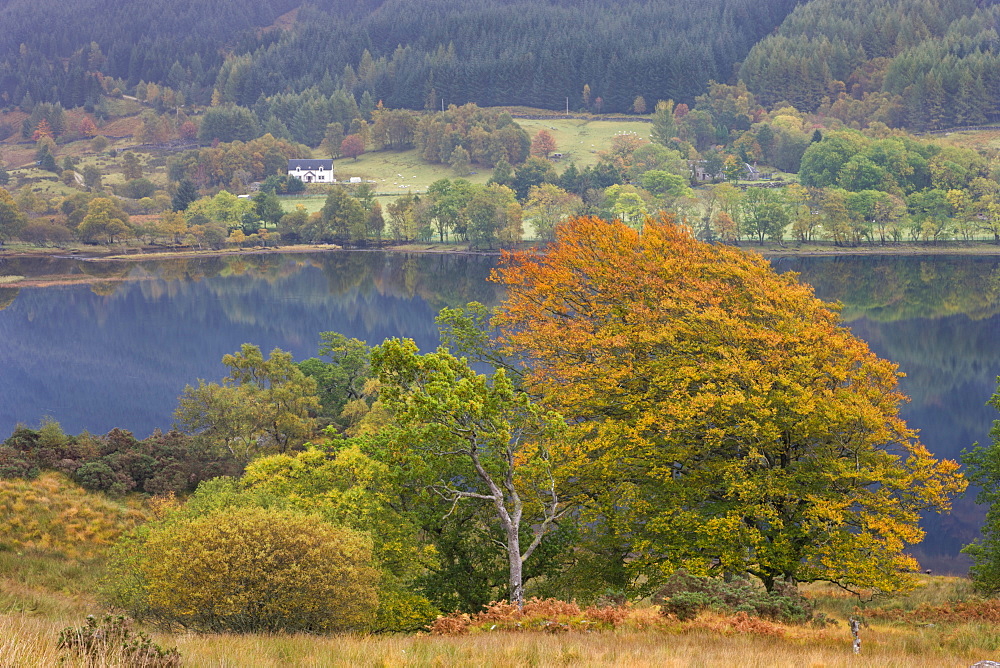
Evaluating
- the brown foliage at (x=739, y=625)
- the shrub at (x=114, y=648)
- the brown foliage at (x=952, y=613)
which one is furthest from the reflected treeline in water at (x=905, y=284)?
the shrub at (x=114, y=648)

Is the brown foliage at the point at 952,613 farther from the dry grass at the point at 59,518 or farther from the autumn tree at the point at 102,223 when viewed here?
the autumn tree at the point at 102,223

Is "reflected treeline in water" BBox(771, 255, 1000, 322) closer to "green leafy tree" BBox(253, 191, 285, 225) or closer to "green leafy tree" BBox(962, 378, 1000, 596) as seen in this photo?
"green leafy tree" BBox(962, 378, 1000, 596)

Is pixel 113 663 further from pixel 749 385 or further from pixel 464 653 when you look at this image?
pixel 749 385

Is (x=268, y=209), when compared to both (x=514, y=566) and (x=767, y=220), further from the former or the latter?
(x=514, y=566)

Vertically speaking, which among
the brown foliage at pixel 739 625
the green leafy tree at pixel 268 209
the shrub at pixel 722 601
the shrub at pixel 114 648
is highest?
the shrub at pixel 114 648

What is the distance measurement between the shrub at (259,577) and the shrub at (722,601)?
6311mm

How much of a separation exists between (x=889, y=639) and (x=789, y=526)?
5547 mm

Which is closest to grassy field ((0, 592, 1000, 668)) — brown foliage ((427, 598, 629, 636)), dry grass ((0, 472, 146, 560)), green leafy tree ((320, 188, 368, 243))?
brown foliage ((427, 598, 629, 636))

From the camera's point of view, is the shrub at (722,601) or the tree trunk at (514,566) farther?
the tree trunk at (514,566)

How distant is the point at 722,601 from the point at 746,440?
6469 millimetres

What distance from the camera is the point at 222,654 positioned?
12961 mm

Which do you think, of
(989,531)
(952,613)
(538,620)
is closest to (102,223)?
(989,531)

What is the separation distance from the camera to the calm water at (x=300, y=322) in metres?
62.2

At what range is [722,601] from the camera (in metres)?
19.4
